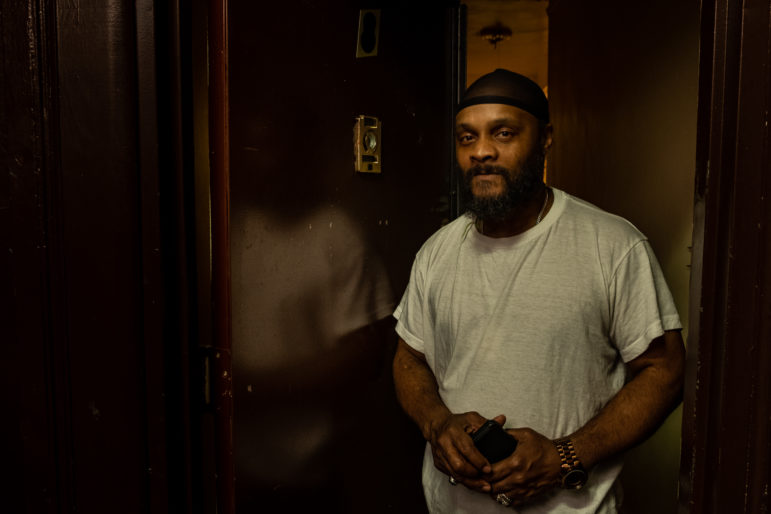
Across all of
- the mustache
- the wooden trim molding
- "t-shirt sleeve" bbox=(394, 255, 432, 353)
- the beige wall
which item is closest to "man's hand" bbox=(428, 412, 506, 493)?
"t-shirt sleeve" bbox=(394, 255, 432, 353)

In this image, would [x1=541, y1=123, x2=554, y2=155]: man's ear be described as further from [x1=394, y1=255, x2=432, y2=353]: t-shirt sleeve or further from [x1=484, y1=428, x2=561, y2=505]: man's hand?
[x1=484, y1=428, x2=561, y2=505]: man's hand

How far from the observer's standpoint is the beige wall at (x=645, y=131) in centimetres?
185

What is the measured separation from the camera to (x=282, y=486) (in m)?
1.25

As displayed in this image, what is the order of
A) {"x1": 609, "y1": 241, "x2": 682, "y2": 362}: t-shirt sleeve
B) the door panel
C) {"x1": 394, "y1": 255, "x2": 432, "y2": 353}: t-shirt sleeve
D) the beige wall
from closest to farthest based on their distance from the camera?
the door panel, {"x1": 609, "y1": 241, "x2": 682, "y2": 362}: t-shirt sleeve, {"x1": 394, "y1": 255, "x2": 432, "y2": 353}: t-shirt sleeve, the beige wall

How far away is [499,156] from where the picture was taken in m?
1.39

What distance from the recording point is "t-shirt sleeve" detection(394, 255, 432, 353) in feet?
4.95

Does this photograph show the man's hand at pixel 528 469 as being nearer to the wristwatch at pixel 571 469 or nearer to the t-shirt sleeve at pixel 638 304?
the wristwatch at pixel 571 469

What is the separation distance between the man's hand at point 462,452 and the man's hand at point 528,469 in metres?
0.03

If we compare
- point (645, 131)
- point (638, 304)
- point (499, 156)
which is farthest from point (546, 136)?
point (645, 131)

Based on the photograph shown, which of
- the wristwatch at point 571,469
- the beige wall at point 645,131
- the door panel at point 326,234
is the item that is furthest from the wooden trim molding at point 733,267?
the beige wall at point 645,131

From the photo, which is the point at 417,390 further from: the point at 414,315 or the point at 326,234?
the point at 326,234

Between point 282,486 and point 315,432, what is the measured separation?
0.52 ft

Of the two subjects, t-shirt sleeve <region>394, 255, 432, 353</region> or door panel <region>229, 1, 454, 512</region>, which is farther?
t-shirt sleeve <region>394, 255, 432, 353</region>

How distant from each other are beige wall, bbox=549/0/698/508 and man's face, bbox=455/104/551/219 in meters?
0.75
